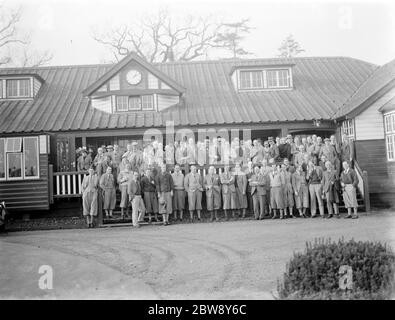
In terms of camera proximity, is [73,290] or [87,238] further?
[87,238]

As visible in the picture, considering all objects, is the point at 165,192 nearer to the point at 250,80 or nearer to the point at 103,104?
the point at 103,104

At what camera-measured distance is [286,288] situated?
20.6ft

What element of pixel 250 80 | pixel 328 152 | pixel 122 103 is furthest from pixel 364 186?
pixel 122 103

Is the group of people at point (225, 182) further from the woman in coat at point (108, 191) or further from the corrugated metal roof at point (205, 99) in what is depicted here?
the corrugated metal roof at point (205, 99)

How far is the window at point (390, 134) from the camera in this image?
56.1ft

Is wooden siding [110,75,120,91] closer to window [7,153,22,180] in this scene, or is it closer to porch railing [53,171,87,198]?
porch railing [53,171,87,198]

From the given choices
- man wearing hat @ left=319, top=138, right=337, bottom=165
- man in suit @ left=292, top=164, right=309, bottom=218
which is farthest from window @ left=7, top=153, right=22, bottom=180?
man wearing hat @ left=319, top=138, right=337, bottom=165

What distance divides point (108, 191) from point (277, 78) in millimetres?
11743

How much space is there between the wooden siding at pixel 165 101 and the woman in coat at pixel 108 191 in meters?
6.06

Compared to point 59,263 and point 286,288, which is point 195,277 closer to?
point 286,288

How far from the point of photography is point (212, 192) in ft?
52.1

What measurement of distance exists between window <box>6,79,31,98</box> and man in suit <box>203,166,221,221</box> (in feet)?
37.4
